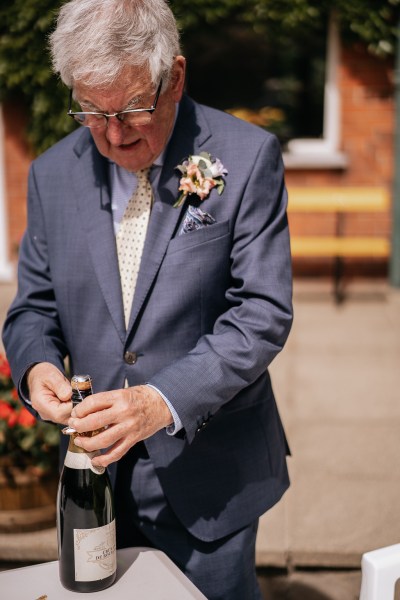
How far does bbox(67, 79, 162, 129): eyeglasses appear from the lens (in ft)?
5.86

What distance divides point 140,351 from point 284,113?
6.61 meters

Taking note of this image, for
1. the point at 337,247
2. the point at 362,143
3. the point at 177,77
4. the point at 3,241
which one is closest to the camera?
the point at 177,77

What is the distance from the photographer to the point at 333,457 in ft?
14.2

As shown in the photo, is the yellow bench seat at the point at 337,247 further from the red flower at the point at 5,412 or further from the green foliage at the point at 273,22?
the red flower at the point at 5,412

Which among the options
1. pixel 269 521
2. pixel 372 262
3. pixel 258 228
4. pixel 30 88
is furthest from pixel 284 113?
pixel 258 228

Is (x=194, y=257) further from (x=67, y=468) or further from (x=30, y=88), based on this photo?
(x=30, y=88)

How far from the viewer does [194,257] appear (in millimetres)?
1932

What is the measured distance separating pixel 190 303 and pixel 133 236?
23cm

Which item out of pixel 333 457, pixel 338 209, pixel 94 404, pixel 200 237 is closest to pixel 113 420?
pixel 94 404

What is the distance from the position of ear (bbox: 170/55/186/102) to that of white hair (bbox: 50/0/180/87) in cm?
8

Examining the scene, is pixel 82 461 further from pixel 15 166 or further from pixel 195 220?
pixel 15 166

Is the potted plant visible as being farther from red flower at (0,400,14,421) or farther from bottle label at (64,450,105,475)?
bottle label at (64,450,105,475)

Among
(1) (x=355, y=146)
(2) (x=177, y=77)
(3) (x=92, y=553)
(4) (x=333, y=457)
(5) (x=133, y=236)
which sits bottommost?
(4) (x=333, y=457)

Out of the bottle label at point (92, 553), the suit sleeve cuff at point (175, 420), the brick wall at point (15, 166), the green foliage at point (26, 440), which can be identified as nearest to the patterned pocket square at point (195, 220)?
the suit sleeve cuff at point (175, 420)
